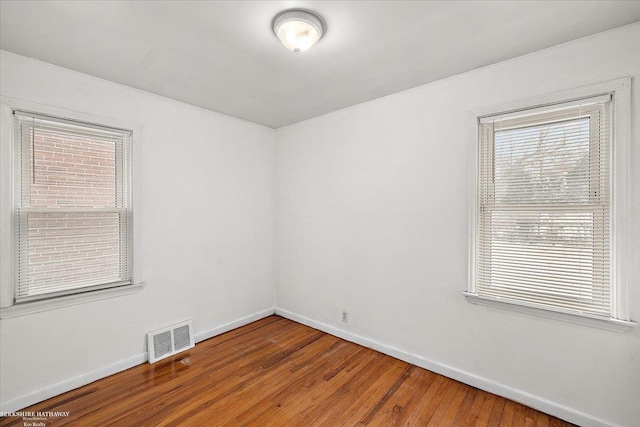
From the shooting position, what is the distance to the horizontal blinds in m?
1.99

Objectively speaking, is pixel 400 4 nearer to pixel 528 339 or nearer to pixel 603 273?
pixel 603 273

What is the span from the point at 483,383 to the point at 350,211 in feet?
6.46

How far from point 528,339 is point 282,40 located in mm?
2796

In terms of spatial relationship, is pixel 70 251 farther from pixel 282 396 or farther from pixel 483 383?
pixel 483 383

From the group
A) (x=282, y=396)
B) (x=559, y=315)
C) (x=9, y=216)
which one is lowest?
(x=282, y=396)

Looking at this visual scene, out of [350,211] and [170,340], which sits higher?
[350,211]

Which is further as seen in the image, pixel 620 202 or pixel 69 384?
pixel 69 384

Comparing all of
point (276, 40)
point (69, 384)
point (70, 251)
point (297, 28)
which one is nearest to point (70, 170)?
point (70, 251)

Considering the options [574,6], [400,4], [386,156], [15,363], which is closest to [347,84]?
[386,156]

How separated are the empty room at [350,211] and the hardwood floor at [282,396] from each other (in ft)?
0.06

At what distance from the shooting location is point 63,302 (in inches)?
94.5

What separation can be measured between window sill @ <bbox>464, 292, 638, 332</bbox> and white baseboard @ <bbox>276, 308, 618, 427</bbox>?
2.03 feet

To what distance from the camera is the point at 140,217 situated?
285 centimetres

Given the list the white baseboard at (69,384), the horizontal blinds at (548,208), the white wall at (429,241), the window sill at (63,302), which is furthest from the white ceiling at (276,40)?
the white baseboard at (69,384)
